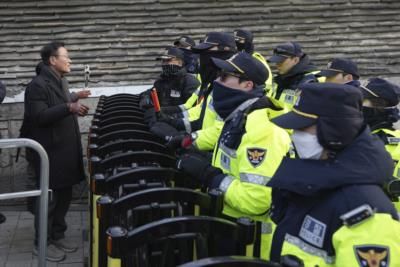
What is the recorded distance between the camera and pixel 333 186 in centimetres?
188

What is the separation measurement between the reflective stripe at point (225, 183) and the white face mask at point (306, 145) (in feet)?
2.38

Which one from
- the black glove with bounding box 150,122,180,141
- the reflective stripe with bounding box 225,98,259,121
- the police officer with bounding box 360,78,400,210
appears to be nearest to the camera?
the reflective stripe with bounding box 225,98,259,121

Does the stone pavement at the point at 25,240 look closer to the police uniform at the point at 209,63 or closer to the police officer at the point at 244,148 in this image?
the police uniform at the point at 209,63

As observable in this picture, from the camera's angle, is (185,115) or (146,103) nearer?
(185,115)

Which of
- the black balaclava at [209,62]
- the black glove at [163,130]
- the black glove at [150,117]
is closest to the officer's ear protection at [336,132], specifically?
the black glove at [163,130]

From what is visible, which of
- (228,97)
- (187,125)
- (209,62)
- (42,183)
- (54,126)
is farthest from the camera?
(187,125)

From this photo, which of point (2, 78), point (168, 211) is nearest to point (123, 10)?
point (2, 78)

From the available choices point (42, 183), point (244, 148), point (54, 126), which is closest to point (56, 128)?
point (54, 126)

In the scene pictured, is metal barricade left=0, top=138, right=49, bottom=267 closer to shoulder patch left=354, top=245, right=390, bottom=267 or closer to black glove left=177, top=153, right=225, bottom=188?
black glove left=177, top=153, right=225, bottom=188

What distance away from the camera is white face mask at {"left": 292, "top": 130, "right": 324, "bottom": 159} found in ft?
6.52

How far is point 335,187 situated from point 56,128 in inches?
133

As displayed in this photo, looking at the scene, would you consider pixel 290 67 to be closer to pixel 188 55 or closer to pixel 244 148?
pixel 188 55

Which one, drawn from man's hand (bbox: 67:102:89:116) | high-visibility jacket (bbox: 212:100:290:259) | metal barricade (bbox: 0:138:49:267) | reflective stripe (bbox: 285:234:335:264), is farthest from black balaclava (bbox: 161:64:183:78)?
reflective stripe (bbox: 285:234:335:264)

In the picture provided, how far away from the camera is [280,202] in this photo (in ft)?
7.14
